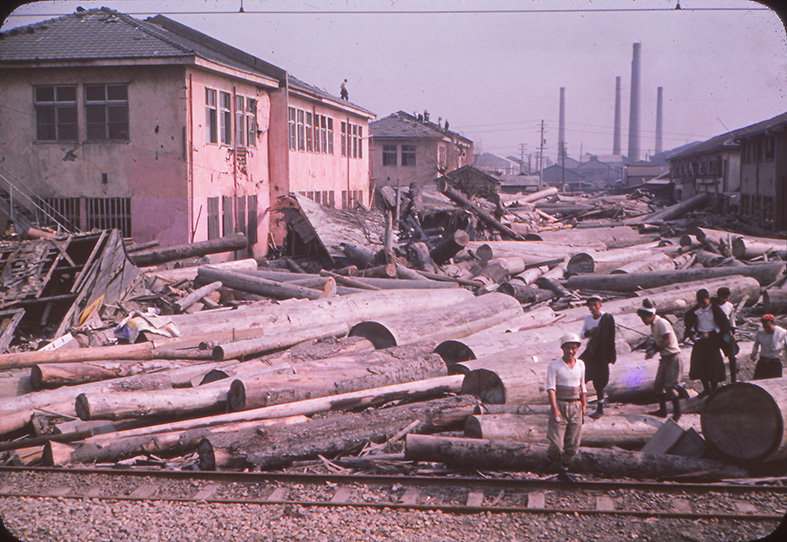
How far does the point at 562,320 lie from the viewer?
1399 cm

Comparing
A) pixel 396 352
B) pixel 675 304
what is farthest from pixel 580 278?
pixel 396 352

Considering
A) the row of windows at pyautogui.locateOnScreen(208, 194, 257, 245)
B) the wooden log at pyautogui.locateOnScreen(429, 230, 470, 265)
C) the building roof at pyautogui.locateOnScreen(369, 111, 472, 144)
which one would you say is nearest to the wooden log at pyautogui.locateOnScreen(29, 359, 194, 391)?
the row of windows at pyautogui.locateOnScreen(208, 194, 257, 245)

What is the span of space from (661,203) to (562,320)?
137 ft

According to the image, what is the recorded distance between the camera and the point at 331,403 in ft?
29.8

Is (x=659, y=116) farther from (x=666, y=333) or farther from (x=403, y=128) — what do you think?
(x=666, y=333)

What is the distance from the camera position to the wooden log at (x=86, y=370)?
976 cm

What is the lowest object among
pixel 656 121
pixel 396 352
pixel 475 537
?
pixel 475 537

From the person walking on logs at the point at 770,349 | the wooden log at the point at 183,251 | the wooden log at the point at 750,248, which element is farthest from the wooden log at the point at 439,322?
the wooden log at the point at 750,248

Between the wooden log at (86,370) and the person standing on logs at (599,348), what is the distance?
5799 millimetres

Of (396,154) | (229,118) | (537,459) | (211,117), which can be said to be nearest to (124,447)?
(537,459)

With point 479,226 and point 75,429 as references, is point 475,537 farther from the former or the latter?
point 479,226

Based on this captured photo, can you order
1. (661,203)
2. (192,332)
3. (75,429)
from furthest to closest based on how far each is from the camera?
1. (661,203)
2. (192,332)
3. (75,429)

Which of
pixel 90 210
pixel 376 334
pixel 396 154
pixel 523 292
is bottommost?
pixel 376 334

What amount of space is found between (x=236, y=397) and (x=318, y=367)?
1.23 m
